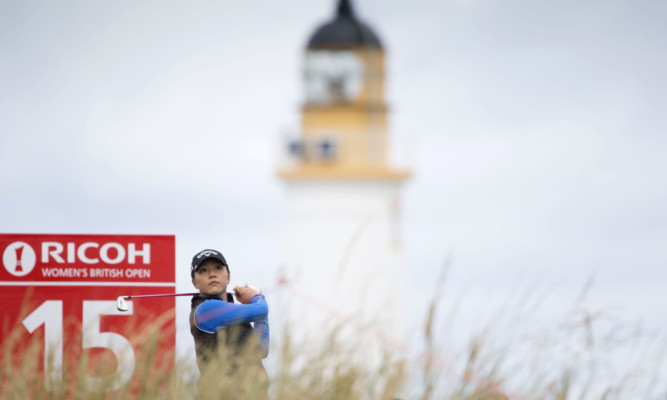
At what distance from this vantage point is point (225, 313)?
359 cm

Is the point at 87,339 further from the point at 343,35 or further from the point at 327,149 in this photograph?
the point at 343,35

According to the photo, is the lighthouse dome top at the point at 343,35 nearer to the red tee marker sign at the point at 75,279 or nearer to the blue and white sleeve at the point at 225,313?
the red tee marker sign at the point at 75,279

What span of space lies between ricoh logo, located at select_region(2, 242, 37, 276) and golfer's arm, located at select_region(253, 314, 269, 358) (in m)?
1.75

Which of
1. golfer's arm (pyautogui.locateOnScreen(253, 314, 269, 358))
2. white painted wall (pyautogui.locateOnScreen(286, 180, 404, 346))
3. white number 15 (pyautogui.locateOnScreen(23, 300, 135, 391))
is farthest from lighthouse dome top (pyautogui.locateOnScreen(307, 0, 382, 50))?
golfer's arm (pyautogui.locateOnScreen(253, 314, 269, 358))

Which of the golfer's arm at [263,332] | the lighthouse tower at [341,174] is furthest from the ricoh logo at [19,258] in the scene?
the lighthouse tower at [341,174]

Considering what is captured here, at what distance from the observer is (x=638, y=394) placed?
12.3 feet

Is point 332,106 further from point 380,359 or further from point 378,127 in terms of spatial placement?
point 380,359

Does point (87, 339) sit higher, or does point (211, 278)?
point (211, 278)

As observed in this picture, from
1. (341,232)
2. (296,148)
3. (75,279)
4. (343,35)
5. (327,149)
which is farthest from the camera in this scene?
(343,35)

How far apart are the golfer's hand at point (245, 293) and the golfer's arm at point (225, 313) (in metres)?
0.10

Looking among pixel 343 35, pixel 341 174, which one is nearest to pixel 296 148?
pixel 341 174

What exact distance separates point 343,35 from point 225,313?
1783 cm

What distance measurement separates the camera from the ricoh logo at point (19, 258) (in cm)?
488

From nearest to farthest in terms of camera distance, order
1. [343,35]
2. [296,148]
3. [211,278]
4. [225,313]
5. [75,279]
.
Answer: [225,313]
[211,278]
[75,279]
[296,148]
[343,35]
